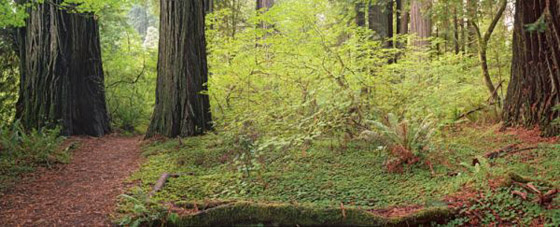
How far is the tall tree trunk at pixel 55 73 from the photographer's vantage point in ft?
A: 30.4

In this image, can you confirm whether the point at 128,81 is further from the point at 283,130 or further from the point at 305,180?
the point at 305,180

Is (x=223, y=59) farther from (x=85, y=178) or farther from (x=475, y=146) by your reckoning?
(x=475, y=146)

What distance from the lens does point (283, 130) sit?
250 inches

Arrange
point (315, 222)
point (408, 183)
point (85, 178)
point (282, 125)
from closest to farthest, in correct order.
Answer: point (315, 222)
point (408, 183)
point (85, 178)
point (282, 125)

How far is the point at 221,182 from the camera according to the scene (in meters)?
4.98

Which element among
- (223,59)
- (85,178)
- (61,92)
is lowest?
(85,178)

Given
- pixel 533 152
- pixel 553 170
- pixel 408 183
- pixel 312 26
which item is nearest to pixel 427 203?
pixel 408 183

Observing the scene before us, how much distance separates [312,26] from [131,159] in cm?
414

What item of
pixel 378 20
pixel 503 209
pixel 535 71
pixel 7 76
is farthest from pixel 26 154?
pixel 378 20

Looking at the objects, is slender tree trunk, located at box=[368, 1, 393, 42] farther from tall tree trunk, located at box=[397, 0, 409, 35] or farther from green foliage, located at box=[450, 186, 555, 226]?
green foliage, located at box=[450, 186, 555, 226]

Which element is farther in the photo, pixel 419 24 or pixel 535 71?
pixel 419 24

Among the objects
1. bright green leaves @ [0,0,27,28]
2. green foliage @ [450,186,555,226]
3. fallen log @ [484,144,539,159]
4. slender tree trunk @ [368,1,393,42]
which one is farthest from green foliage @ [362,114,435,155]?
bright green leaves @ [0,0,27,28]

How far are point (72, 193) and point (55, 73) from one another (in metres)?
5.50

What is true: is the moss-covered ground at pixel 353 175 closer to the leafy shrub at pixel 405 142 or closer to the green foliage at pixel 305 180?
the green foliage at pixel 305 180
